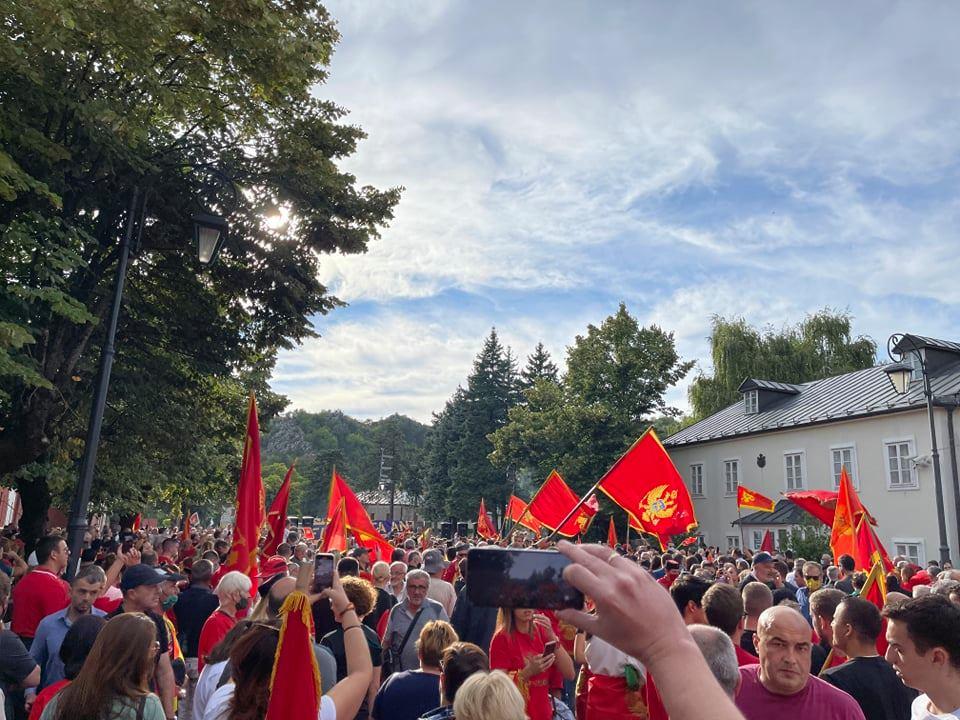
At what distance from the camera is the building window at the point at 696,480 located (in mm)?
38594

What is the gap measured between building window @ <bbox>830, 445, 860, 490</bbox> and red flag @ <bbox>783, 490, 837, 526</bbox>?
1000cm

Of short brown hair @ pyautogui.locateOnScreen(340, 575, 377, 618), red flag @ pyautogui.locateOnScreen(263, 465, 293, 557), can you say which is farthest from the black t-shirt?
red flag @ pyautogui.locateOnScreen(263, 465, 293, 557)

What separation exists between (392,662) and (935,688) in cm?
496

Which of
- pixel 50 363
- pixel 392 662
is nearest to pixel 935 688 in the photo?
pixel 392 662

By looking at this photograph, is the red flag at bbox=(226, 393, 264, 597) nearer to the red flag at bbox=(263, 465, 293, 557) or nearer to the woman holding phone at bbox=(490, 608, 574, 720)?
the red flag at bbox=(263, 465, 293, 557)

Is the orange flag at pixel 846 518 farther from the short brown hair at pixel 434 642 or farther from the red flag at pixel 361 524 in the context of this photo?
the short brown hair at pixel 434 642

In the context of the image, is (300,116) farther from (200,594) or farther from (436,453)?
(436,453)

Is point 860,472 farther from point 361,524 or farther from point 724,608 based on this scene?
point 724,608

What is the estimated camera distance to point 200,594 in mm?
8117

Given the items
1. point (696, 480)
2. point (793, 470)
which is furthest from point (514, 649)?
point (696, 480)

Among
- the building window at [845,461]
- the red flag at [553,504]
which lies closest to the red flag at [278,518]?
the red flag at [553,504]

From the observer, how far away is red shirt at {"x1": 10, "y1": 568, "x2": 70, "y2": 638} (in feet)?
23.4

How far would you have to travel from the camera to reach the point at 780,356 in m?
43.3

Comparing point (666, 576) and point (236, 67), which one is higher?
point (236, 67)
